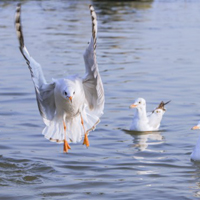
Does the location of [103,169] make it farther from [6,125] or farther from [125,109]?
[125,109]

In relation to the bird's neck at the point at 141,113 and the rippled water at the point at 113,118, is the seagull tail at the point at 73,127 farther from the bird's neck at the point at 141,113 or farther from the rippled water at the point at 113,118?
the bird's neck at the point at 141,113

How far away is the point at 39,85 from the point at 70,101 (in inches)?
21.7

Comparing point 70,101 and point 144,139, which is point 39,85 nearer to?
point 70,101

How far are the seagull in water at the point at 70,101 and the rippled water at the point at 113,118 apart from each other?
1.87ft

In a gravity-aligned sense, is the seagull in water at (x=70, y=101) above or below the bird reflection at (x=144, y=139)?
above

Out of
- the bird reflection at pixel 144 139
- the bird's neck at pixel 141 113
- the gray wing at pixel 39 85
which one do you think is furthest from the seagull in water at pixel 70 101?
the bird's neck at pixel 141 113

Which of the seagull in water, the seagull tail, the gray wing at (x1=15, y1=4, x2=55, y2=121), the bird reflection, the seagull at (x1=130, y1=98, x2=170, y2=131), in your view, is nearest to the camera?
the gray wing at (x1=15, y1=4, x2=55, y2=121)

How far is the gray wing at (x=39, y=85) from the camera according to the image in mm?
8219

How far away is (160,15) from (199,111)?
19796mm

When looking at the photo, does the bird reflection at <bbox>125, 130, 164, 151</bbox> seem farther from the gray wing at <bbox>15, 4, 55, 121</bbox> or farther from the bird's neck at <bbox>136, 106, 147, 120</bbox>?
the gray wing at <bbox>15, 4, 55, 121</bbox>

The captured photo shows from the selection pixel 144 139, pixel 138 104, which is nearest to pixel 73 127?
pixel 144 139

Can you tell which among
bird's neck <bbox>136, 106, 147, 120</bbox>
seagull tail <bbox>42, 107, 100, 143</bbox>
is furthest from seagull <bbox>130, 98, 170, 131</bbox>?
seagull tail <bbox>42, 107, 100, 143</bbox>

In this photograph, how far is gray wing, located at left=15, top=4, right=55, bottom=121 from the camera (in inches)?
324

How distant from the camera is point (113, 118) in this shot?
12500mm
